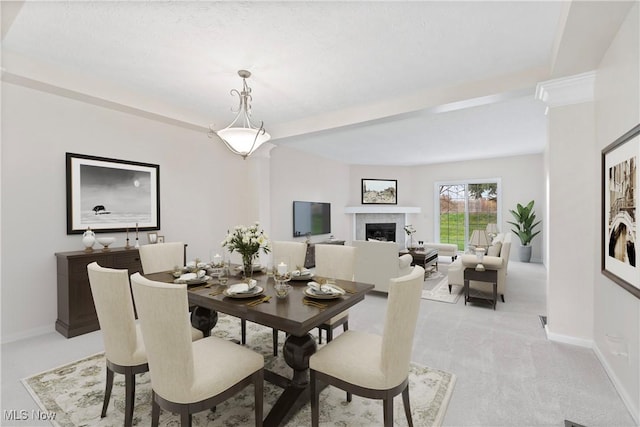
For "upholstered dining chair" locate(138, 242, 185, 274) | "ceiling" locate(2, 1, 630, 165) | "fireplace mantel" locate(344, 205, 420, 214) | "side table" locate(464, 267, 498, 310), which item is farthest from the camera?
"fireplace mantel" locate(344, 205, 420, 214)

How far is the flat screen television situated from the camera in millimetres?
6445

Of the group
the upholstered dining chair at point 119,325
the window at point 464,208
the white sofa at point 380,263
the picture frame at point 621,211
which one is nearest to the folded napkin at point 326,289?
the upholstered dining chair at point 119,325

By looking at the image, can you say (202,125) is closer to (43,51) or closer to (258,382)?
(43,51)

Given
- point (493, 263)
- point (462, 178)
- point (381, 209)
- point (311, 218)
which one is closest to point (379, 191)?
point (381, 209)

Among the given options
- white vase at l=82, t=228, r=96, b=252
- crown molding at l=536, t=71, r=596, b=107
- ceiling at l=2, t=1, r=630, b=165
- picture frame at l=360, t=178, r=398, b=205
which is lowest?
white vase at l=82, t=228, r=96, b=252

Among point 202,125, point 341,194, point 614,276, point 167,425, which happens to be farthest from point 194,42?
point 341,194

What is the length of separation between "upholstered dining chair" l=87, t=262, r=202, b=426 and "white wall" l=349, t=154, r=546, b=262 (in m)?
7.44

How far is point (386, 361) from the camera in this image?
1.54 metres

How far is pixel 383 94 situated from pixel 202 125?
8.63 feet

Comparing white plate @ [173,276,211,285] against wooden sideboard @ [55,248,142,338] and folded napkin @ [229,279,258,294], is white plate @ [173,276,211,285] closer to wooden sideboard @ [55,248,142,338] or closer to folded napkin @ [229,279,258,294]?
folded napkin @ [229,279,258,294]

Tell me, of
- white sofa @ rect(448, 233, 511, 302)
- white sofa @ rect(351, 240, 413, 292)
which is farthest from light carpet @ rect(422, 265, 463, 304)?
white sofa @ rect(351, 240, 413, 292)

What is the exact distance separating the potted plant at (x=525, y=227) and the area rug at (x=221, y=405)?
637 centimetres

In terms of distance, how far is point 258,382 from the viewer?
1.68 m

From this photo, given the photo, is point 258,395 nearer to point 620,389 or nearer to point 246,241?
point 246,241
